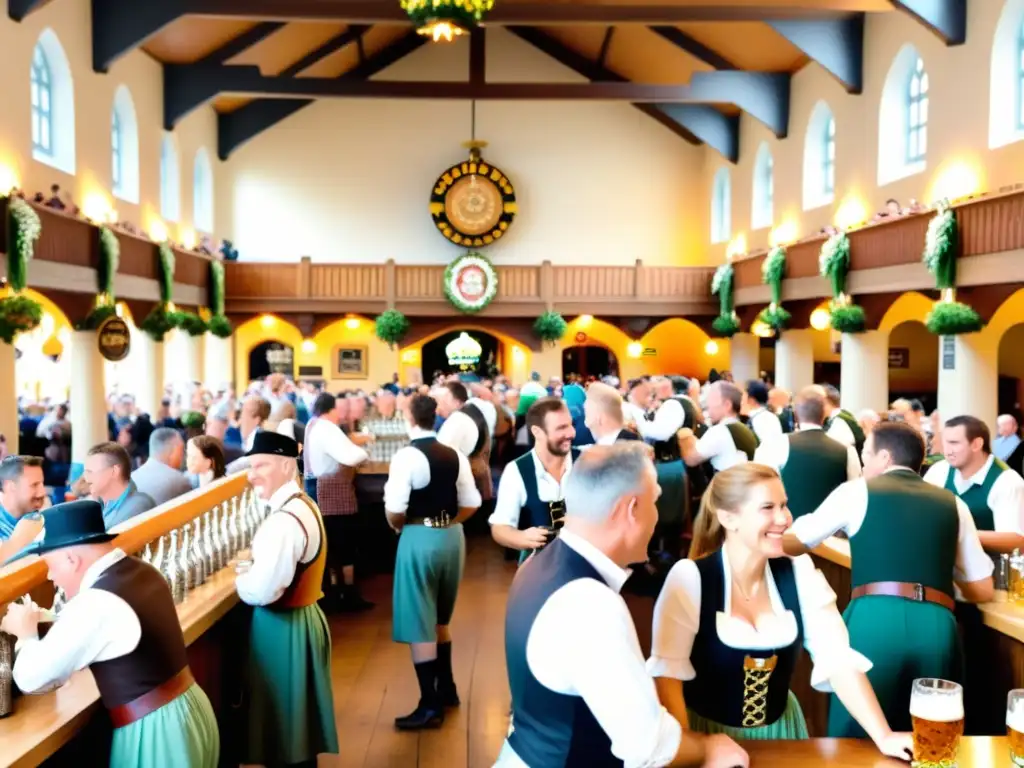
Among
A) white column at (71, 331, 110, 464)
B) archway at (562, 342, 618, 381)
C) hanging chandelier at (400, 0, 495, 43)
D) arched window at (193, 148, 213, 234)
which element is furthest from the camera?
archway at (562, 342, 618, 381)

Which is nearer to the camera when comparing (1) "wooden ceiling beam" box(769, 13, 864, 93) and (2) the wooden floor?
(2) the wooden floor

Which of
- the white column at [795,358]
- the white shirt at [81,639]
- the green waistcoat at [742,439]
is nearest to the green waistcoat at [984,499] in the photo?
the green waistcoat at [742,439]

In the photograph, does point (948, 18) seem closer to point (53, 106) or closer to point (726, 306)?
point (726, 306)

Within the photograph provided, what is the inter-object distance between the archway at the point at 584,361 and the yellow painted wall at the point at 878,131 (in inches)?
211

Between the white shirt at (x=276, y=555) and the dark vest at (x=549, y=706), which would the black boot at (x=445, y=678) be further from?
the dark vest at (x=549, y=706)

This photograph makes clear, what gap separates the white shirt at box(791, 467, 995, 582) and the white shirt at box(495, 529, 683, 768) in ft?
6.23

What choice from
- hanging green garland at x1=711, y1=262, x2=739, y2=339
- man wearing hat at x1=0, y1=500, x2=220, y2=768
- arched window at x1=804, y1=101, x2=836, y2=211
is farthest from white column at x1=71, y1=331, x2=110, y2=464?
man wearing hat at x1=0, y1=500, x2=220, y2=768

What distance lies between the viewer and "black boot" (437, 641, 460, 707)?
598 centimetres

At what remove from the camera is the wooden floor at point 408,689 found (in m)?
5.37

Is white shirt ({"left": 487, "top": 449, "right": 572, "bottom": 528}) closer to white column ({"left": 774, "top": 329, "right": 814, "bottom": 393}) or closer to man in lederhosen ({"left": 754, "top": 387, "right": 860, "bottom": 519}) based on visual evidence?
man in lederhosen ({"left": 754, "top": 387, "right": 860, "bottom": 519})

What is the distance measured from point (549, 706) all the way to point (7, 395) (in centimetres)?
1232

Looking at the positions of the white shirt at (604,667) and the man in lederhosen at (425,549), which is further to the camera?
the man in lederhosen at (425,549)

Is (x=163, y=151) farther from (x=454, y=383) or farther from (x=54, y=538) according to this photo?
(x=54, y=538)

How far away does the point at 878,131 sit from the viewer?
51.8 ft
